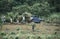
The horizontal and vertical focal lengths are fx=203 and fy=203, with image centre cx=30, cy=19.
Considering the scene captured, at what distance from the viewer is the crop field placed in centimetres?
963

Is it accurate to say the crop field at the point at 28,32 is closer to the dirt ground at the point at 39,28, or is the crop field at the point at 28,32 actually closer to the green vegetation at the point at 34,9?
the dirt ground at the point at 39,28

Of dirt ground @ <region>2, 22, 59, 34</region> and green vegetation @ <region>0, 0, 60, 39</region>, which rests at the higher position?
green vegetation @ <region>0, 0, 60, 39</region>

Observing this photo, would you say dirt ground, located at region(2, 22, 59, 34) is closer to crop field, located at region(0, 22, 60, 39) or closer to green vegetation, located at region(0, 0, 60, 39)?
crop field, located at region(0, 22, 60, 39)

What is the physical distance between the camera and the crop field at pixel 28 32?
31.6 feet

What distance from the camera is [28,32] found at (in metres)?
10.8

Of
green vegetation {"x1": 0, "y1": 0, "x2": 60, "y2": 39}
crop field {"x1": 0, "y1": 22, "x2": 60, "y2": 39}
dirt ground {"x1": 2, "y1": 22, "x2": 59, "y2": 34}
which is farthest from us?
green vegetation {"x1": 0, "y1": 0, "x2": 60, "y2": 39}

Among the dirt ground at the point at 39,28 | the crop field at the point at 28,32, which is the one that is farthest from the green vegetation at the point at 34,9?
the crop field at the point at 28,32

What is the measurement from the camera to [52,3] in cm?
1733

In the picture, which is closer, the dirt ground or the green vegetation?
the dirt ground

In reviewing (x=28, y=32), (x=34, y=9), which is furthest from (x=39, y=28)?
(x=34, y=9)

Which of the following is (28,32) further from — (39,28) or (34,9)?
(34,9)

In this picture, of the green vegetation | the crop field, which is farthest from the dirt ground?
the green vegetation

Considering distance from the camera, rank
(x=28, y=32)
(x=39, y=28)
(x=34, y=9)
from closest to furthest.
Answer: (x=28, y=32) → (x=39, y=28) → (x=34, y=9)

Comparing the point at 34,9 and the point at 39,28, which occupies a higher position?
the point at 34,9
